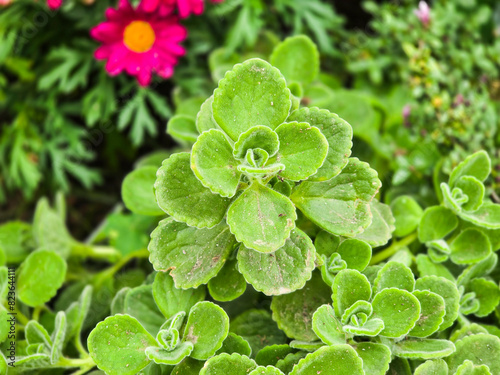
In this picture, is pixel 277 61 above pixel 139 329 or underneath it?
above

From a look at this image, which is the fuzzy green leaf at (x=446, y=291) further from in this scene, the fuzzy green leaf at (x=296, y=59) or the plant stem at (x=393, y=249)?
the fuzzy green leaf at (x=296, y=59)

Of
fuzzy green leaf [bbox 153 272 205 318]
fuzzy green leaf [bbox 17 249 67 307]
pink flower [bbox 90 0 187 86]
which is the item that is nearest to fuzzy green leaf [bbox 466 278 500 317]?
fuzzy green leaf [bbox 153 272 205 318]

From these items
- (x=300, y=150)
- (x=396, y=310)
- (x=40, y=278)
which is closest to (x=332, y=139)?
Answer: (x=300, y=150)

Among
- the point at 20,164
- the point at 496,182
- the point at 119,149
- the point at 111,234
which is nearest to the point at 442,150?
the point at 496,182


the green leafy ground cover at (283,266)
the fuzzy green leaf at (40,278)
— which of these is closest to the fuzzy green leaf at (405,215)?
the green leafy ground cover at (283,266)

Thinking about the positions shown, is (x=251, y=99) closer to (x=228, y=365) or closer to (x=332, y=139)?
(x=332, y=139)

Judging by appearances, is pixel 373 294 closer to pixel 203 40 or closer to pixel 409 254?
pixel 409 254
